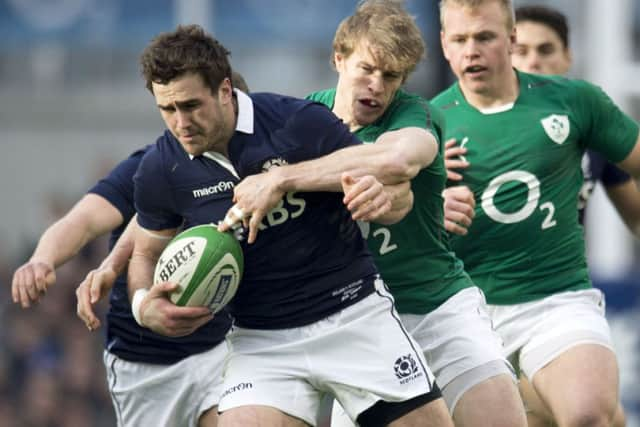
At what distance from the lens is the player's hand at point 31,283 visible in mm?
6512

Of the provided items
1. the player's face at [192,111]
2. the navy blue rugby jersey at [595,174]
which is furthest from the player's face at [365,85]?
the navy blue rugby jersey at [595,174]

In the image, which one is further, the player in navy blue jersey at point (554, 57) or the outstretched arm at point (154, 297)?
the player in navy blue jersey at point (554, 57)

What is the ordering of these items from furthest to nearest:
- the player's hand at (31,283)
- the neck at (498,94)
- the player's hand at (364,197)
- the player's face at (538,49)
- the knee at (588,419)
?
the player's face at (538,49)
the neck at (498,94)
the knee at (588,419)
the player's hand at (31,283)
the player's hand at (364,197)

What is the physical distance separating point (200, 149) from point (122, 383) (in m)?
2.01

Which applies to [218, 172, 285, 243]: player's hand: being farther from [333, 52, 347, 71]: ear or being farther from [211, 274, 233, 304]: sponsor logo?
[333, 52, 347, 71]: ear

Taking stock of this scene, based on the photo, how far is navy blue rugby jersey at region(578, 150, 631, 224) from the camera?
7789 mm

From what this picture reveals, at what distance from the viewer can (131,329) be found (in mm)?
7184

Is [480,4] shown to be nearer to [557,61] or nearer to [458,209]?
[458,209]

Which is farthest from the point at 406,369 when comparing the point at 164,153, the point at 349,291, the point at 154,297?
the point at 164,153

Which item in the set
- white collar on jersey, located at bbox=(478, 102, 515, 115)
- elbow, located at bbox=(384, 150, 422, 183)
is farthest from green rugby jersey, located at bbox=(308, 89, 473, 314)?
white collar on jersey, located at bbox=(478, 102, 515, 115)

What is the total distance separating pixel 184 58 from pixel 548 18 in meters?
3.29

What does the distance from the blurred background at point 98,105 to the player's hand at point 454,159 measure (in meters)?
3.64

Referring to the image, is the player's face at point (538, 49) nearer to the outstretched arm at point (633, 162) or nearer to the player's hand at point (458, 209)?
the outstretched arm at point (633, 162)

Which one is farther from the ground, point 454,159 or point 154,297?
point 154,297
